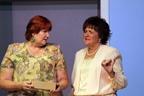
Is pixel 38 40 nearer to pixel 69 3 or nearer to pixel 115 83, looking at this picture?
pixel 115 83

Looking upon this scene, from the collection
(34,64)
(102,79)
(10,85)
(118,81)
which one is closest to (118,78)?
(118,81)

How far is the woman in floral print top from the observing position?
8.57ft

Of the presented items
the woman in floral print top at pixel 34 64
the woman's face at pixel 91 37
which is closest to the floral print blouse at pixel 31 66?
the woman in floral print top at pixel 34 64

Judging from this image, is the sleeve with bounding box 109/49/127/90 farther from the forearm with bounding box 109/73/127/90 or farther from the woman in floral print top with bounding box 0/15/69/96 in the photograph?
the woman in floral print top with bounding box 0/15/69/96

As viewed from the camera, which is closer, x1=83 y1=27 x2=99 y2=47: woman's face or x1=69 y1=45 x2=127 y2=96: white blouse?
x1=69 y1=45 x2=127 y2=96: white blouse

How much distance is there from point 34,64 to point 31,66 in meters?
0.04

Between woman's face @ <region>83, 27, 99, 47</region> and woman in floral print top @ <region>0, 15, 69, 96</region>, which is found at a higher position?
woman's face @ <region>83, 27, 99, 47</region>

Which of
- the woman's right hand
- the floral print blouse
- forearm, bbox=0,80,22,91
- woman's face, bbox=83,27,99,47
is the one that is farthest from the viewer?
woman's face, bbox=83,27,99,47

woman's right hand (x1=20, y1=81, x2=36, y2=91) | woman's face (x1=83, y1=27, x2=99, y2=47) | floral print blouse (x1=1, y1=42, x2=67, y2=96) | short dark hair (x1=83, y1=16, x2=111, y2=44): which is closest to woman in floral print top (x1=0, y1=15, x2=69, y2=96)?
floral print blouse (x1=1, y1=42, x2=67, y2=96)

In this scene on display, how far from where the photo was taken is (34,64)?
264 cm

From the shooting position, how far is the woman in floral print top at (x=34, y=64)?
2613 millimetres

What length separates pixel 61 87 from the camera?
8.45 ft

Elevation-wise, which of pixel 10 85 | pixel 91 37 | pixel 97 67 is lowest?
pixel 10 85

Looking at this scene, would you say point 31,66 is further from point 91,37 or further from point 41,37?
point 91,37
